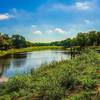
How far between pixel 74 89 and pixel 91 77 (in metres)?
1.97

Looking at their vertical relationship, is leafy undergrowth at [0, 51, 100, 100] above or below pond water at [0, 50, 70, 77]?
above

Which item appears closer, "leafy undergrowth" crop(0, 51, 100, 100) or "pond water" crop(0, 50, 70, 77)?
"leafy undergrowth" crop(0, 51, 100, 100)

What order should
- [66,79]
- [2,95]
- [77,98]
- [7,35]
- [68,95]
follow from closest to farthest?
[77,98] → [68,95] → [66,79] → [2,95] → [7,35]

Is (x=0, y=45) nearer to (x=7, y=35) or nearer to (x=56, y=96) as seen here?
(x=7, y=35)

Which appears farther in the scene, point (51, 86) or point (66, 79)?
point (66, 79)

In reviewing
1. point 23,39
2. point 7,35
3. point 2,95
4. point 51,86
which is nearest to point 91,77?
point 51,86

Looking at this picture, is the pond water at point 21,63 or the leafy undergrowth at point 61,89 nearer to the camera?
the leafy undergrowth at point 61,89

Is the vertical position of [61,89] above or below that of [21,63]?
above

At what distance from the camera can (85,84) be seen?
1435 cm

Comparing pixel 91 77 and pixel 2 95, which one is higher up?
pixel 91 77

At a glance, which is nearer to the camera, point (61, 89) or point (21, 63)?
point (61, 89)

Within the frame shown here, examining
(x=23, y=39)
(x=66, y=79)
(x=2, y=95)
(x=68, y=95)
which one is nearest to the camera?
(x=68, y=95)

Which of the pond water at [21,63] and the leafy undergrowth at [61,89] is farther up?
the leafy undergrowth at [61,89]

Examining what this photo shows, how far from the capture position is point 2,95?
1630 centimetres
